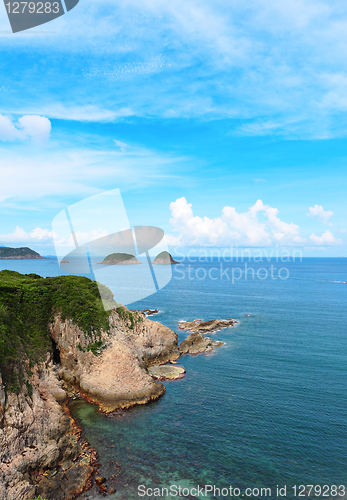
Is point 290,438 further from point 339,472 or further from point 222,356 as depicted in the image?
point 222,356

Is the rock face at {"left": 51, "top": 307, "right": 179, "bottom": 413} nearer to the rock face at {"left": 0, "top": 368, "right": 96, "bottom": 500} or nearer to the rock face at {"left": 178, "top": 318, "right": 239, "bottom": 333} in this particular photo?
the rock face at {"left": 0, "top": 368, "right": 96, "bottom": 500}

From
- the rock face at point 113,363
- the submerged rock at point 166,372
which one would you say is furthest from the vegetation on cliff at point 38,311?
the submerged rock at point 166,372

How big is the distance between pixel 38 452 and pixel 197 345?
35192mm

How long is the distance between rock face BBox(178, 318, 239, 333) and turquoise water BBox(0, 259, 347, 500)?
878 cm

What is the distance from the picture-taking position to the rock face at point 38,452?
2241 cm

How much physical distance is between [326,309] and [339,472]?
6747 centimetres

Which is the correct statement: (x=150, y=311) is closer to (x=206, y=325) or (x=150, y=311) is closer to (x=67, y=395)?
(x=206, y=325)

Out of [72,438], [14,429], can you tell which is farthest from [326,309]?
[14,429]

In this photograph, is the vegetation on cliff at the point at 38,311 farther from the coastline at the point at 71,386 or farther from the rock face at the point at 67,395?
the rock face at the point at 67,395

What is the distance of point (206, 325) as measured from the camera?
2721 inches

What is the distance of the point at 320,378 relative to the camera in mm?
42188

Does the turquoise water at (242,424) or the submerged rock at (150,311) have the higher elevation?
the submerged rock at (150,311)

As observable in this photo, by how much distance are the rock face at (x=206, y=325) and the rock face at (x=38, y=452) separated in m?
39.5

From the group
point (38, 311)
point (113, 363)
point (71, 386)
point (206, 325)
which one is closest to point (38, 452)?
point (71, 386)
